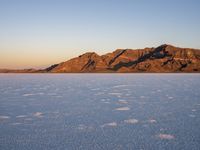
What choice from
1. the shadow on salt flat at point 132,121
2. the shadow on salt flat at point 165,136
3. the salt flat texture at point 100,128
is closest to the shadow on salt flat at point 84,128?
the salt flat texture at point 100,128

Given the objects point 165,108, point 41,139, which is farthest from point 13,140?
point 165,108

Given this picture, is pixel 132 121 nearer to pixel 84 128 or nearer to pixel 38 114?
pixel 84 128

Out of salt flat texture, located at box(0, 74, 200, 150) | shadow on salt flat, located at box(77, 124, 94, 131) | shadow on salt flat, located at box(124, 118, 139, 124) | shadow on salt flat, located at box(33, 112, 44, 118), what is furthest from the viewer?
shadow on salt flat, located at box(33, 112, 44, 118)

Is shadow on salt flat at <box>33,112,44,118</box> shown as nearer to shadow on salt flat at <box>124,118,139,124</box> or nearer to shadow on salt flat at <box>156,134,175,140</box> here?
shadow on salt flat at <box>124,118,139,124</box>

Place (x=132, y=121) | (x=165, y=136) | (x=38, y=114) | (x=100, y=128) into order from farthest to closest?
(x=38, y=114)
(x=132, y=121)
(x=100, y=128)
(x=165, y=136)

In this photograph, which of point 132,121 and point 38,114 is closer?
point 132,121

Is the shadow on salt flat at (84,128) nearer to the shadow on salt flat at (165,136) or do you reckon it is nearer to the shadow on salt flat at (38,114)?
the shadow on salt flat at (165,136)

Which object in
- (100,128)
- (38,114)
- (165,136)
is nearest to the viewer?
(165,136)

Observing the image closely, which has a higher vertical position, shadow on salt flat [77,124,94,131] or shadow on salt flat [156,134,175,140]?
shadow on salt flat [77,124,94,131]

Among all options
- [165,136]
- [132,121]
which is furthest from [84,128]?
[165,136]

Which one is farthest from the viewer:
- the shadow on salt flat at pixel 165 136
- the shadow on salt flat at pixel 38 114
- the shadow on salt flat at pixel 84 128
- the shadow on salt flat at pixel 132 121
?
the shadow on salt flat at pixel 38 114

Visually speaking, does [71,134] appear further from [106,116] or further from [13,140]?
[106,116]

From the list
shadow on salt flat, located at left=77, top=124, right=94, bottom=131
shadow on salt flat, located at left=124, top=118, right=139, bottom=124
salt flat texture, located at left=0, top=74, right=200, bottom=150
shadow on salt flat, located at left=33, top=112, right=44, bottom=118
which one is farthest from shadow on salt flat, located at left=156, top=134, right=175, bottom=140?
shadow on salt flat, located at left=33, top=112, right=44, bottom=118

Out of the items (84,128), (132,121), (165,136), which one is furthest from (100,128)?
(165,136)
